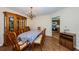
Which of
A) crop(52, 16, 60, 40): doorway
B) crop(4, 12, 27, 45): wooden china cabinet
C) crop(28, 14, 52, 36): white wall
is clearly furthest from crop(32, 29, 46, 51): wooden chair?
crop(4, 12, 27, 45): wooden china cabinet

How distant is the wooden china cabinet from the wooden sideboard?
3.54ft

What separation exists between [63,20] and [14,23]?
130 cm

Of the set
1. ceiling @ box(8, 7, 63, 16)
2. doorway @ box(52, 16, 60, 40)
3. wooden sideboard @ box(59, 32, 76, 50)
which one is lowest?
wooden sideboard @ box(59, 32, 76, 50)

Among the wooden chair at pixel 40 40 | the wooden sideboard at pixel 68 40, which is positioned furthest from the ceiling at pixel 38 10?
the wooden sideboard at pixel 68 40

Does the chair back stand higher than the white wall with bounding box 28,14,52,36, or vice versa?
the white wall with bounding box 28,14,52,36

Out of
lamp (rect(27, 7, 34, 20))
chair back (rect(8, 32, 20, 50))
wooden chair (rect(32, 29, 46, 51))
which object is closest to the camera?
chair back (rect(8, 32, 20, 50))

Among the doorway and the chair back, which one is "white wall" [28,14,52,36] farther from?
the chair back

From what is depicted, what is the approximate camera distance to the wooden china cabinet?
2180 millimetres

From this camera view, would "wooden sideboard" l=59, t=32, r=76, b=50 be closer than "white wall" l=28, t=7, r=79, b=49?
No

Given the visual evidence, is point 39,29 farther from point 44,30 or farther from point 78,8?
point 78,8

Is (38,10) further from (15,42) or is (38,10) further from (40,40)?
(15,42)

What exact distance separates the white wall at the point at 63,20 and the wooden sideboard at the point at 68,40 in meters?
0.17
